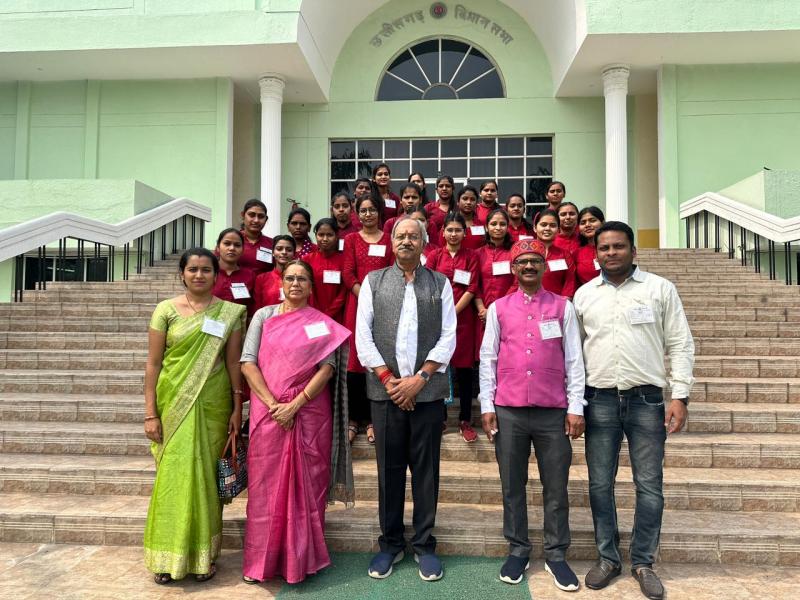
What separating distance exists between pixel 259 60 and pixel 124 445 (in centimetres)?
1057

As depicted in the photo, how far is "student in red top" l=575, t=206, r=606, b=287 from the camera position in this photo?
478 cm

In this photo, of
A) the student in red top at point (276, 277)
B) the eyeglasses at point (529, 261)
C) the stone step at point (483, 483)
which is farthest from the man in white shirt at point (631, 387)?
the student in red top at point (276, 277)

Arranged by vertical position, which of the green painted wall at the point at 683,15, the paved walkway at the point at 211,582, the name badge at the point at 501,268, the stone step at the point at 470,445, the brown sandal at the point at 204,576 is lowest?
the paved walkway at the point at 211,582

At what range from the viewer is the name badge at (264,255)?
5058 millimetres

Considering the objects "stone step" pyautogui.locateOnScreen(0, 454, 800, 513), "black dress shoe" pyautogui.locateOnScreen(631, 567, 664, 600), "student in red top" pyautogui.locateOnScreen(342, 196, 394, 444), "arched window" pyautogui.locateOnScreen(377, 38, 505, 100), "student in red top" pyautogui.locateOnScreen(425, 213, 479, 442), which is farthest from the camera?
"arched window" pyautogui.locateOnScreen(377, 38, 505, 100)

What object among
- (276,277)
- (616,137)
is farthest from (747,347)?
(616,137)

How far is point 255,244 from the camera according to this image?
17.2 feet

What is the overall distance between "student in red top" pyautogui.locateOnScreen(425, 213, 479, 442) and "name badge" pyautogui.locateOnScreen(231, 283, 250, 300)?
153 cm

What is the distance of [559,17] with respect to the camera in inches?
515

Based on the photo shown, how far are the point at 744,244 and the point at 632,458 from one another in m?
7.92

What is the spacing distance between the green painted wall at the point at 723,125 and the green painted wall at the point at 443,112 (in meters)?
1.82

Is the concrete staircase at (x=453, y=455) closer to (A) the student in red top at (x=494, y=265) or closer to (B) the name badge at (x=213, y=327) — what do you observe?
(A) the student in red top at (x=494, y=265)

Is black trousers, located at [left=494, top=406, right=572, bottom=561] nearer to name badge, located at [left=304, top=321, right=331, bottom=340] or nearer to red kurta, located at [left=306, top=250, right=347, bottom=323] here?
name badge, located at [left=304, top=321, right=331, bottom=340]

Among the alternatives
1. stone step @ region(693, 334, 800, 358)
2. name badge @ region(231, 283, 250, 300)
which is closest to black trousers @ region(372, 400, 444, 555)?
name badge @ region(231, 283, 250, 300)
